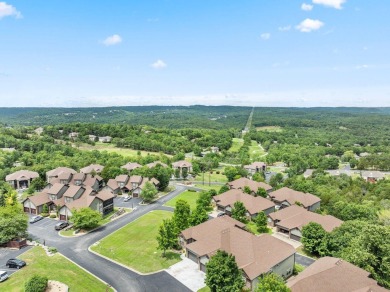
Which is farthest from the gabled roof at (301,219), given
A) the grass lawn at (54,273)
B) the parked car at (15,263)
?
the parked car at (15,263)

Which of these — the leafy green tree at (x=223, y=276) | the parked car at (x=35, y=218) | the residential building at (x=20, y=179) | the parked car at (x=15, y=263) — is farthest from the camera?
the residential building at (x=20, y=179)

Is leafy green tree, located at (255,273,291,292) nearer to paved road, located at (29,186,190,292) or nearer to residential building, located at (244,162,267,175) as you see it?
paved road, located at (29,186,190,292)

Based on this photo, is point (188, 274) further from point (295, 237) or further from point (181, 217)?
point (295, 237)

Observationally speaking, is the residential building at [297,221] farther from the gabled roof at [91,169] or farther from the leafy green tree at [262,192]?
the gabled roof at [91,169]

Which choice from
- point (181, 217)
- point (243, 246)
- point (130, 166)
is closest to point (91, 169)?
point (130, 166)

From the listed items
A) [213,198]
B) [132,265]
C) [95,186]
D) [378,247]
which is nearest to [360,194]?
[213,198]

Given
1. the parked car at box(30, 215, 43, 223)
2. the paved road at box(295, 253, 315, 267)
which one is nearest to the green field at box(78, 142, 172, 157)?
the parked car at box(30, 215, 43, 223)

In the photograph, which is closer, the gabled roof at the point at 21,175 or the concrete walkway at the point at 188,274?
the concrete walkway at the point at 188,274
